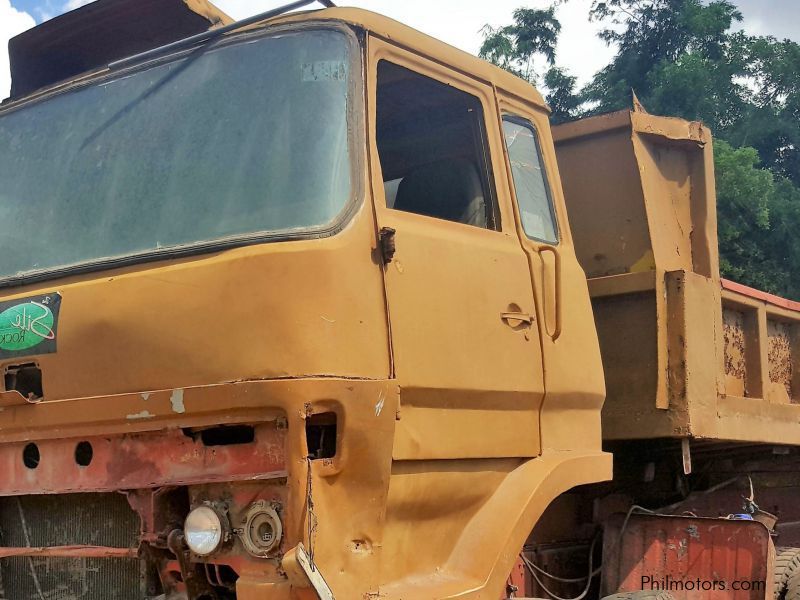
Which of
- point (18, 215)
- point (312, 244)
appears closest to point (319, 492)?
point (312, 244)

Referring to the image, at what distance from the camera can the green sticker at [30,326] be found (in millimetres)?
3238

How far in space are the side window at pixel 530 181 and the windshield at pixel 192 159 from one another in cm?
105

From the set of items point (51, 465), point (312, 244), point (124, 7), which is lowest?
point (51, 465)

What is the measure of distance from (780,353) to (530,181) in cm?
264

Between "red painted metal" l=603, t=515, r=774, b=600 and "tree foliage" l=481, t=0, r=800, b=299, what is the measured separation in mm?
12601

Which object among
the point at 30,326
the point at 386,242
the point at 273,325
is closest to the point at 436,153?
the point at 386,242

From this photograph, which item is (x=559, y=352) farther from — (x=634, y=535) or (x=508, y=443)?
(x=634, y=535)

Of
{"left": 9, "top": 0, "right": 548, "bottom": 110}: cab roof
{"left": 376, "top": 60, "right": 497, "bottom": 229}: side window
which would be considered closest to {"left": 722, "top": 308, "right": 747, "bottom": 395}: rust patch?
{"left": 9, "top": 0, "right": 548, "bottom": 110}: cab roof

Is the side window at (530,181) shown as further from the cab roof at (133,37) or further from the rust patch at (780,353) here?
the rust patch at (780,353)

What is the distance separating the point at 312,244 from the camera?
9.80ft

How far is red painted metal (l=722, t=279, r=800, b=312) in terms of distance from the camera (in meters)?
5.32

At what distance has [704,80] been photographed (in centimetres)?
1984

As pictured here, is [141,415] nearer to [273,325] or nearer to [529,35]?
[273,325]

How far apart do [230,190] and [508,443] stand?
1367 mm
